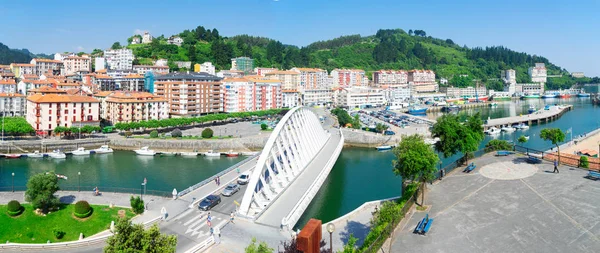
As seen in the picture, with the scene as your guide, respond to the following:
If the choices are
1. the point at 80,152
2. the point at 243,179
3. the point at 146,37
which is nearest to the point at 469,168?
the point at 243,179

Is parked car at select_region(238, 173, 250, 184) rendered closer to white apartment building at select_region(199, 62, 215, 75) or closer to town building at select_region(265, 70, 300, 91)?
town building at select_region(265, 70, 300, 91)

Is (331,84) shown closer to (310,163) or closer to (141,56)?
(141,56)

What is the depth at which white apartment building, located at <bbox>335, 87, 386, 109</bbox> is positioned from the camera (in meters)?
115

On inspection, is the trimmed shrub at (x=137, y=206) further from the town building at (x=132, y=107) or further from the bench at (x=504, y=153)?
the town building at (x=132, y=107)

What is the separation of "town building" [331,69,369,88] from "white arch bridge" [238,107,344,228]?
9616 centimetres

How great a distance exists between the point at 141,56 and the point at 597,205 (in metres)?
131

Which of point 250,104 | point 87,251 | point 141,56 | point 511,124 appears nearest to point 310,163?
point 87,251

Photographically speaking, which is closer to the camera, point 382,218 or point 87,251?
point 382,218

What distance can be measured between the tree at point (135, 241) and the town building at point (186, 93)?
67181 millimetres

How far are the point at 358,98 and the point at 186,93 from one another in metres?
54.7

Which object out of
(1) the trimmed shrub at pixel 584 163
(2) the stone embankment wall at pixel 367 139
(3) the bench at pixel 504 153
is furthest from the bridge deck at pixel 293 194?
(2) the stone embankment wall at pixel 367 139

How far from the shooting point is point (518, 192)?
2317cm

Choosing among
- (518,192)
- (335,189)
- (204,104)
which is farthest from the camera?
(204,104)

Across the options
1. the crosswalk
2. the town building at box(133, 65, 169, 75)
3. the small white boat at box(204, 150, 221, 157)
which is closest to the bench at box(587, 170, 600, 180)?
the crosswalk
